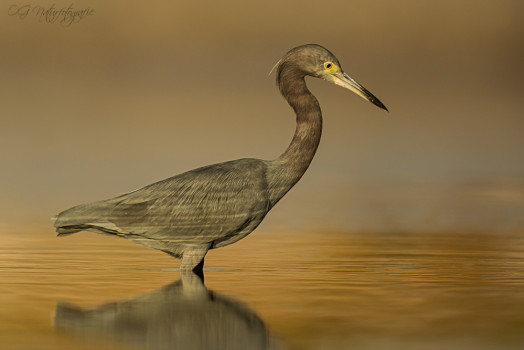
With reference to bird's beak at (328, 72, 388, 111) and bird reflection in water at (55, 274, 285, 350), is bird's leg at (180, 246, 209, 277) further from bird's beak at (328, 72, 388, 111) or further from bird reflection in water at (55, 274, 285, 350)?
bird's beak at (328, 72, 388, 111)

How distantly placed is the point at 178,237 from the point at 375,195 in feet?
30.5

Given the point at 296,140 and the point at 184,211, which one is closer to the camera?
the point at 184,211

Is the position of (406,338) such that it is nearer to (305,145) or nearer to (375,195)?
(305,145)

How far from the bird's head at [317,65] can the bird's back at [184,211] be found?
1.29m

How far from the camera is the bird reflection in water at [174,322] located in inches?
327

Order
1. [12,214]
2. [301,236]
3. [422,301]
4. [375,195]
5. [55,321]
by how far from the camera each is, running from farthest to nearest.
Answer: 1. [375,195]
2. [12,214]
3. [301,236]
4. [422,301]
5. [55,321]

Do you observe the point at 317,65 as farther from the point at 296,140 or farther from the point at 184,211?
the point at 184,211

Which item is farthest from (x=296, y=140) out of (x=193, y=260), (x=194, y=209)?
(x=193, y=260)

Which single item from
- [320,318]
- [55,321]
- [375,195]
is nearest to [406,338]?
[320,318]

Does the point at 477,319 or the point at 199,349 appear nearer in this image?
the point at 199,349

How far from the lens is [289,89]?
12133mm

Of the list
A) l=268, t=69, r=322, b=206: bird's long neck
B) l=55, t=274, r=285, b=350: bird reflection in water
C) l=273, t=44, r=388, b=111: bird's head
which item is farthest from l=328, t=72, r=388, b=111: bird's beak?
l=55, t=274, r=285, b=350: bird reflection in water

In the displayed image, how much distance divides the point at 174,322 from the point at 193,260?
2593mm

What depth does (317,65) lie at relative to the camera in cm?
1210
